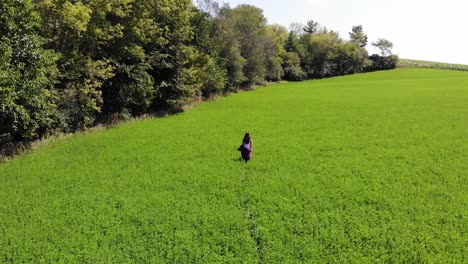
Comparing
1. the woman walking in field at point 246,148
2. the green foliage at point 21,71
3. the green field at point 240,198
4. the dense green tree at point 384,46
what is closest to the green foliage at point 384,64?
the dense green tree at point 384,46

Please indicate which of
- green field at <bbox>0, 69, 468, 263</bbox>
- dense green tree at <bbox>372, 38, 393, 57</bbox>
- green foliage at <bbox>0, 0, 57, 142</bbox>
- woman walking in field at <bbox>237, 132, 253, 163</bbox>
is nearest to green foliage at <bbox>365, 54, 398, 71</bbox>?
dense green tree at <bbox>372, 38, 393, 57</bbox>

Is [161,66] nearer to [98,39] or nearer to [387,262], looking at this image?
[98,39]

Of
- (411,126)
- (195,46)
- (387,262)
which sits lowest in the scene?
(387,262)

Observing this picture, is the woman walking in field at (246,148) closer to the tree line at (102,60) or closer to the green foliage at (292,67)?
the tree line at (102,60)

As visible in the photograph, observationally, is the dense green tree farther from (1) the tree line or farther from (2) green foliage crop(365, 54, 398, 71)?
(1) the tree line

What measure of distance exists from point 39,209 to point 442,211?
18587 millimetres

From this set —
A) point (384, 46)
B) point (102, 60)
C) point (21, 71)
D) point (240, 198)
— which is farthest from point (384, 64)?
point (21, 71)

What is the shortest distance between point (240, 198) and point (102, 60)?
24336 mm

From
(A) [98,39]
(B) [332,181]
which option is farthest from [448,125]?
(A) [98,39]

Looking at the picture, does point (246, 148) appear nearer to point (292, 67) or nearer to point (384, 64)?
point (292, 67)

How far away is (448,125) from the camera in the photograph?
1272 inches

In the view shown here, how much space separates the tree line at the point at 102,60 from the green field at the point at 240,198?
313cm

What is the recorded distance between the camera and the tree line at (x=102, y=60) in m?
23.5

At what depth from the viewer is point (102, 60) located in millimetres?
34938
